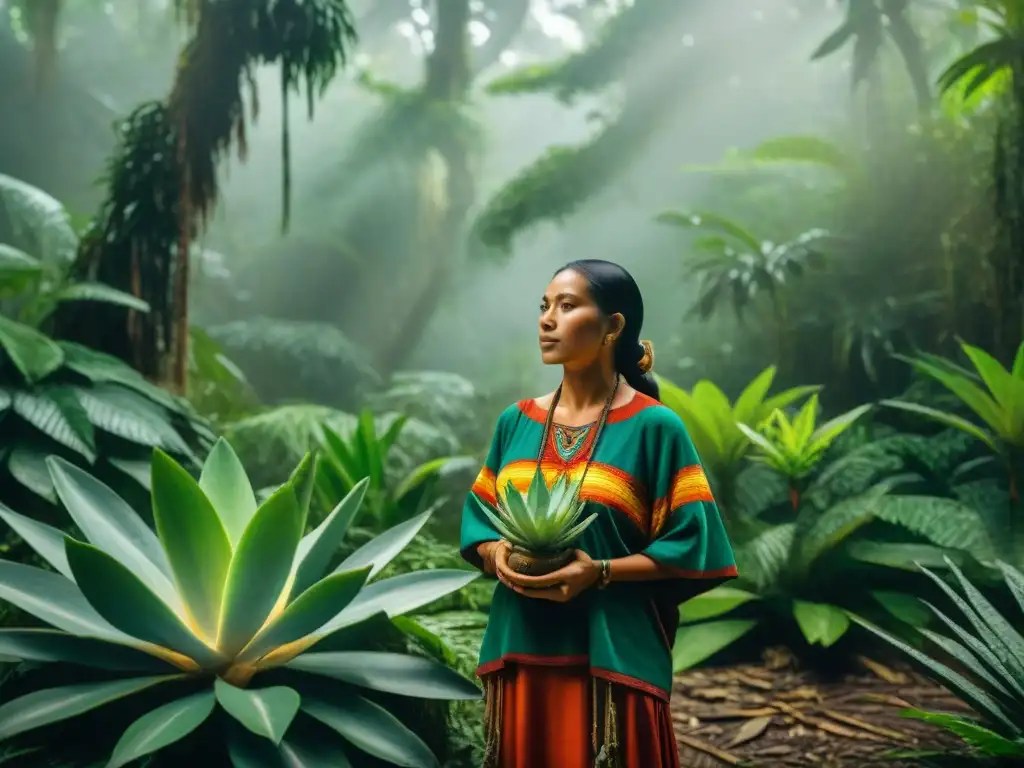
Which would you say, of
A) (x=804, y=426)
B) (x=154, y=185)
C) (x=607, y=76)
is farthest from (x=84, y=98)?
(x=804, y=426)

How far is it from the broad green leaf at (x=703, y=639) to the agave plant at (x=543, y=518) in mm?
1397

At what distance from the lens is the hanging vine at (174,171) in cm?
323

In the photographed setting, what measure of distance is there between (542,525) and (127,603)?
810mm

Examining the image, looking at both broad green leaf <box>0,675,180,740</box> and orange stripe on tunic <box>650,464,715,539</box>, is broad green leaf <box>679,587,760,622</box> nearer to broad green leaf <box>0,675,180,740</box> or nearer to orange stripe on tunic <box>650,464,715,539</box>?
orange stripe on tunic <box>650,464,715,539</box>

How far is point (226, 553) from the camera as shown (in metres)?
1.50

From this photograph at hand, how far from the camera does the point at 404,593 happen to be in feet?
5.26

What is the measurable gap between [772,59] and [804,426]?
6.65 m

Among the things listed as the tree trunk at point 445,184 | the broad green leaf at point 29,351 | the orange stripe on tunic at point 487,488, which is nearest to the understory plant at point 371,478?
the broad green leaf at point 29,351

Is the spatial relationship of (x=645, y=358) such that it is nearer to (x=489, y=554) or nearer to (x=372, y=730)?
(x=489, y=554)

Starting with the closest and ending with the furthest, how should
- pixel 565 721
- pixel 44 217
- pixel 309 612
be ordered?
pixel 565 721, pixel 309 612, pixel 44 217

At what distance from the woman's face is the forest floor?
1251 millimetres

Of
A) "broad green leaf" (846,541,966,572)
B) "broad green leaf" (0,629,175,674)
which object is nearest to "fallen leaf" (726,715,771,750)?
"broad green leaf" (846,541,966,572)

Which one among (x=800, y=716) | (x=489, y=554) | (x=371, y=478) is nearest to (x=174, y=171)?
(x=371, y=478)

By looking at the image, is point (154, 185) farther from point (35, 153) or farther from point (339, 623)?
point (35, 153)
